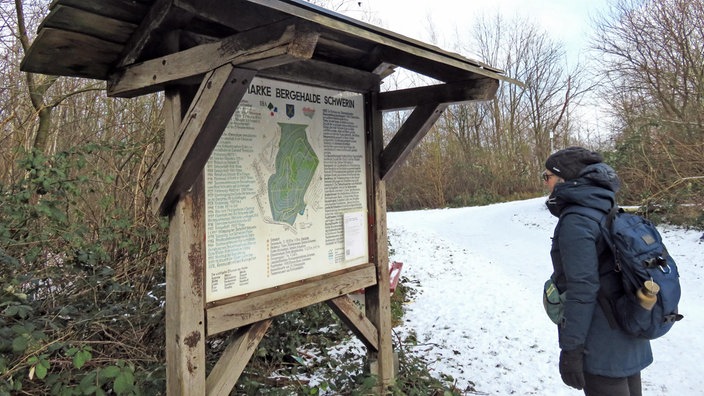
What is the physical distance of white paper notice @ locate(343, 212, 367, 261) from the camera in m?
3.07


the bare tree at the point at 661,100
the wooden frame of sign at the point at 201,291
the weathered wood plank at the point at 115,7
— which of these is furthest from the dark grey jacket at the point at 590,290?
the bare tree at the point at 661,100

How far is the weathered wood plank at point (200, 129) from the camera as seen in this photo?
189 cm

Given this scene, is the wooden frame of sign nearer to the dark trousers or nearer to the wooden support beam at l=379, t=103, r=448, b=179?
the wooden support beam at l=379, t=103, r=448, b=179

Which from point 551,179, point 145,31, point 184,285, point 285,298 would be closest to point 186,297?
point 184,285

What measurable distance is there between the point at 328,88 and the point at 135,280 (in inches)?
90.5

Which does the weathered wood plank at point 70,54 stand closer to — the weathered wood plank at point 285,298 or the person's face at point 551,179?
the weathered wood plank at point 285,298

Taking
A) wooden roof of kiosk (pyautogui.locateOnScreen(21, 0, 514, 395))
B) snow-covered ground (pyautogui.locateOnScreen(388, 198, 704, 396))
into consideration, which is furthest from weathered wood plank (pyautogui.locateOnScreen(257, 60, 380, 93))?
snow-covered ground (pyautogui.locateOnScreen(388, 198, 704, 396))

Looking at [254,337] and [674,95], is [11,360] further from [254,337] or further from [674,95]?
[674,95]

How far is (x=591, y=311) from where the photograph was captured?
7.72 feet

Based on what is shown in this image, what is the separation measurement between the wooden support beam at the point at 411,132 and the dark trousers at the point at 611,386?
1.74m

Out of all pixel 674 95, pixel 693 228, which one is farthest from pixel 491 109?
pixel 693 228

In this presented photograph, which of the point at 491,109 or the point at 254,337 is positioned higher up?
the point at 491,109

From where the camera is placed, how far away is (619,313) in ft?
7.73

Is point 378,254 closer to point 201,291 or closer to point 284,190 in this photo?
point 284,190
